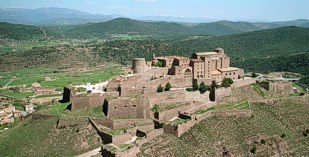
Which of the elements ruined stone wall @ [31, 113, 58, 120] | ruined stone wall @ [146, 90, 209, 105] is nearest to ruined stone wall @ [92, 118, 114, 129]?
ruined stone wall @ [31, 113, 58, 120]

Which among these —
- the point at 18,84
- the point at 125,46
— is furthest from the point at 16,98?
the point at 125,46

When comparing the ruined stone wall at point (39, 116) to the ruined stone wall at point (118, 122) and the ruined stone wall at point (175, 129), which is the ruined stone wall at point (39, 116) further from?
the ruined stone wall at point (175, 129)

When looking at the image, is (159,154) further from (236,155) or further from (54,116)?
(54,116)

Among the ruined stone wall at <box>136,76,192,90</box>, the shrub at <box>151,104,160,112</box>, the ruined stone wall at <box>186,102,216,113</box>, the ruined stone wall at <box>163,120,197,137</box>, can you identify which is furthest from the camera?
the ruined stone wall at <box>136,76,192,90</box>

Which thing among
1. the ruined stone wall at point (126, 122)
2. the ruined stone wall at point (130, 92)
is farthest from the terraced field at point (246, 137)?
the ruined stone wall at point (130, 92)

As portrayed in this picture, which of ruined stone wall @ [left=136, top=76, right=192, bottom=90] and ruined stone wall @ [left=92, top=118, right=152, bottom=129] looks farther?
ruined stone wall @ [left=136, top=76, right=192, bottom=90]

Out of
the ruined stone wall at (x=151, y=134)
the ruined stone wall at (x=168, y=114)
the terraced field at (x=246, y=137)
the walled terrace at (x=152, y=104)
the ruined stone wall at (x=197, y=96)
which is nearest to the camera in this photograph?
the ruined stone wall at (x=151, y=134)

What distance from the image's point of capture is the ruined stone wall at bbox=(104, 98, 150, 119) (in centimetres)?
5906

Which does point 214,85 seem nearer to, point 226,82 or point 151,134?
point 226,82

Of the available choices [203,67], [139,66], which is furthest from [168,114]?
[203,67]

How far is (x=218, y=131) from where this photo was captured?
58.4 meters

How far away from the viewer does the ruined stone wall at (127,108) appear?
5906cm

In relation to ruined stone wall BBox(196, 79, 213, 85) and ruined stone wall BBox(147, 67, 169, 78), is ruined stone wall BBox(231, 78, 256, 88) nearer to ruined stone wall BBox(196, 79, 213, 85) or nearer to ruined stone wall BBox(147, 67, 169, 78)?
ruined stone wall BBox(196, 79, 213, 85)

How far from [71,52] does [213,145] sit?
126102 millimetres
